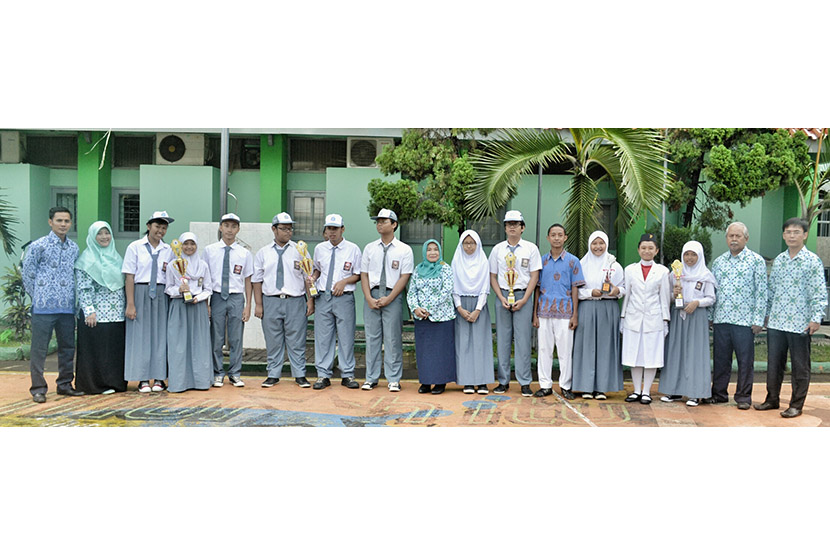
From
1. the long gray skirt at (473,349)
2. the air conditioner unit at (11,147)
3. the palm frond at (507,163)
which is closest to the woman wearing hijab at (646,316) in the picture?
the long gray skirt at (473,349)

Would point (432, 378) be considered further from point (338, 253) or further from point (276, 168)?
point (276, 168)

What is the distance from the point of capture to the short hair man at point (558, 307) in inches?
263

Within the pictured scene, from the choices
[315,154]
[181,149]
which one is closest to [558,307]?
[315,154]

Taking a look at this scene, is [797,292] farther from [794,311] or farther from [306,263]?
[306,263]

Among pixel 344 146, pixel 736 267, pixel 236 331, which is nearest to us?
pixel 736 267

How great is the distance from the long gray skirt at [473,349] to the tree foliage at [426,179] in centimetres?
106

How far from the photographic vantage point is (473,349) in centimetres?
679

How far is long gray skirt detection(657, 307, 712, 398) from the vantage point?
6.53m

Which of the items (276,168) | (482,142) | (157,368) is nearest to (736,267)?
(482,142)

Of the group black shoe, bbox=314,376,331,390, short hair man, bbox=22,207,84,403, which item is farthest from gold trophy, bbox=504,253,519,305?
short hair man, bbox=22,207,84,403

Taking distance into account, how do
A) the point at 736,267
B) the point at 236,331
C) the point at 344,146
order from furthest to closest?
the point at 344,146 < the point at 236,331 < the point at 736,267

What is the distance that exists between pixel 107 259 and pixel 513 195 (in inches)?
154

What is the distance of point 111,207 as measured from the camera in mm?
6941

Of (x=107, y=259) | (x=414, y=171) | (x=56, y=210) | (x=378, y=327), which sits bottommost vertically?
(x=378, y=327)
